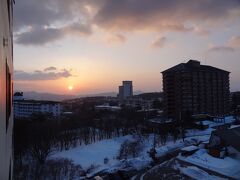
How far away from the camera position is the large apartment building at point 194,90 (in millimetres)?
19750

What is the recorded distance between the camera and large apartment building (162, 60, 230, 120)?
1975cm

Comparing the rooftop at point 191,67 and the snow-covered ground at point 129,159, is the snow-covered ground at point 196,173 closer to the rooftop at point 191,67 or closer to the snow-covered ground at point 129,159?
the snow-covered ground at point 129,159

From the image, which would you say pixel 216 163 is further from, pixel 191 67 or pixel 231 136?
pixel 191 67

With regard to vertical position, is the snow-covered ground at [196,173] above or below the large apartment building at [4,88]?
below

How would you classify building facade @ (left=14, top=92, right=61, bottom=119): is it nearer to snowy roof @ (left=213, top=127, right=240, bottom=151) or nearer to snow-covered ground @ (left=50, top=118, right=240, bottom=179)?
Result: snow-covered ground @ (left=50, top=118, right=240, bottom=179)

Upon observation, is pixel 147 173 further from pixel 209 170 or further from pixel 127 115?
pixel 127 115

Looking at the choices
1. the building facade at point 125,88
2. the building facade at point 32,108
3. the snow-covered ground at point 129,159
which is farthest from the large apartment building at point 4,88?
the building facade at point 125,88

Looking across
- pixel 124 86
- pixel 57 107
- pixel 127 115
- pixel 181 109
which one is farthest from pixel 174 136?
pixel 124 86

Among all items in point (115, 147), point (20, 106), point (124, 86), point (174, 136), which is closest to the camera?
point (115, 147)

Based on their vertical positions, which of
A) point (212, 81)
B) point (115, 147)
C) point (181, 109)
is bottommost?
point (115, 147)

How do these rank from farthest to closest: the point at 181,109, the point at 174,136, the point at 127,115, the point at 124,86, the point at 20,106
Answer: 1. the point at 124,86
2. the point at 20,106
3. the point at 127,115
4. the point at 181,109
5. the point at 174,136

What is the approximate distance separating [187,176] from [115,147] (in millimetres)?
6410

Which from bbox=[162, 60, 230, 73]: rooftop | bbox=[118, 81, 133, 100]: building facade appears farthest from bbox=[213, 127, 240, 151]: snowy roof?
bbox=[118, 81, 133, 100]: building facade

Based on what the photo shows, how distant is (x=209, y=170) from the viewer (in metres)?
8.52
